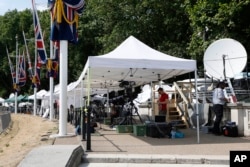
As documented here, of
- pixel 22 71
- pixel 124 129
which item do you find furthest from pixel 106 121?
pixel 22 71

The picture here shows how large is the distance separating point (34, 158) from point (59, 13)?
8.21 meters

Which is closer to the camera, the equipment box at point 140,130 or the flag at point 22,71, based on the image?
the equipment box at point 140,130

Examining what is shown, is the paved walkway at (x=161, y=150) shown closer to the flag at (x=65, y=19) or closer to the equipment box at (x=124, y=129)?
the equipment box at (x=124, y=129)

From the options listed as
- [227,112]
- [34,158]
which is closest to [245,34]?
[227,112]

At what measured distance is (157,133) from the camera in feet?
51.3

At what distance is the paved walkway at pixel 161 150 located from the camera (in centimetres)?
1035

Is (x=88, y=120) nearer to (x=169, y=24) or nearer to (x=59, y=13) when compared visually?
(x=59, y=13)

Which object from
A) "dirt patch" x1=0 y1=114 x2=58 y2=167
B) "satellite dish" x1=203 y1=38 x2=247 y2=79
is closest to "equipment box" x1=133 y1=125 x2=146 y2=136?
"dirt patch" x1=0 y1=114 x2=58 y2=167

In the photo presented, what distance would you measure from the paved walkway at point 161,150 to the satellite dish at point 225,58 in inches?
140

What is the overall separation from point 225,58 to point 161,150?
778cm

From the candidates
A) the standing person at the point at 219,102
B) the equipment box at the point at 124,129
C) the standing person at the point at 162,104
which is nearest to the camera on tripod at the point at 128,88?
the standing person at the point at 162,104

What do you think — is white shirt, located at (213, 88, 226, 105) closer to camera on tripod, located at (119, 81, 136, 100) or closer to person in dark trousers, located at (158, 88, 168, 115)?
person in dark trousers, located at (158, 88, 168, 115)

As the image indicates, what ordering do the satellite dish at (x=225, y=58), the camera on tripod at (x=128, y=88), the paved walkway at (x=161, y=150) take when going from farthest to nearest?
the camera on tripod at (x=128, y=88)
the satellite dish at (x=225, y=58)
the paved walkway at (x=161, y=150)

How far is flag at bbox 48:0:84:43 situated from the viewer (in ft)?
53.7
